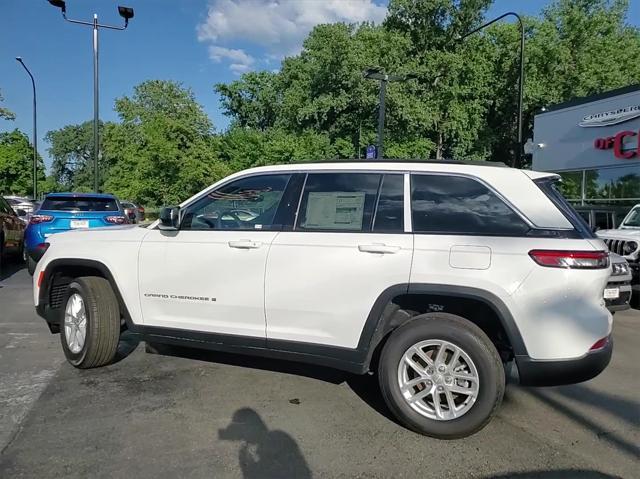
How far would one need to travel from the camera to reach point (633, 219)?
9.90 metres

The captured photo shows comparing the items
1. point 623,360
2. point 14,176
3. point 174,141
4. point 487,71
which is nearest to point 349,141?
point 487,71

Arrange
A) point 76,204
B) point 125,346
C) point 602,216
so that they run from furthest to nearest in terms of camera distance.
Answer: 1. point 602,216
2. point 76,204
3. point 125,346

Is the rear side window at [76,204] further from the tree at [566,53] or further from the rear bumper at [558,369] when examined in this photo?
the tree at [566,53]

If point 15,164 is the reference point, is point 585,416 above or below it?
below

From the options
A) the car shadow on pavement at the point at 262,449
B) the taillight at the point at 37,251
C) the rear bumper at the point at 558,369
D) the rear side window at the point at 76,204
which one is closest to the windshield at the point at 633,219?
the rear bumper at the point at 558,369

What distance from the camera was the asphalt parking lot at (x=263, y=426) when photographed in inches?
125

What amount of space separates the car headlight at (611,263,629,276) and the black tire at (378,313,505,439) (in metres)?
4.20

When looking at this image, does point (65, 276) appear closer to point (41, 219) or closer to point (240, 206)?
point (240, 206)

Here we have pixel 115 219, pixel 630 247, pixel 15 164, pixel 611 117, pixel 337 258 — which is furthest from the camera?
pixel 15 164

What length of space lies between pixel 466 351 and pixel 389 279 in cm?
68

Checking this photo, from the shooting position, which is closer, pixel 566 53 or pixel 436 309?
pixel 436 309

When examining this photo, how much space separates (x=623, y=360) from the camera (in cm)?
552

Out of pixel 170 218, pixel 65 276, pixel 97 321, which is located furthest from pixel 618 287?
pixel 65 276

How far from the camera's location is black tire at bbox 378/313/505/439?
3.44 metres
